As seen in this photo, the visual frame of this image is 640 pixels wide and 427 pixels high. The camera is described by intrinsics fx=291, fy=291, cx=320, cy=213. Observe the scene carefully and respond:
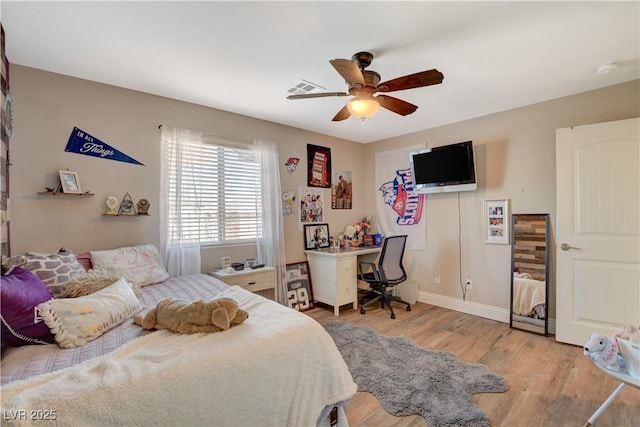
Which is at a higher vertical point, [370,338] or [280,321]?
[280,321]

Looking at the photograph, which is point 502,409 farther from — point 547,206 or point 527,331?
point 547,206

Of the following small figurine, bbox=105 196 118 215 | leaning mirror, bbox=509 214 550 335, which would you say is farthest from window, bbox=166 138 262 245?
leaning mirror, bbox=509 214 550 335

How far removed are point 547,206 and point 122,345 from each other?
12.3ft

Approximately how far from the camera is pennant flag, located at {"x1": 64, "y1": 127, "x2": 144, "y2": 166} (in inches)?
95.2

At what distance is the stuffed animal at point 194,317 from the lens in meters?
1.36

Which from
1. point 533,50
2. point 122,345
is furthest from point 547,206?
point 122,345

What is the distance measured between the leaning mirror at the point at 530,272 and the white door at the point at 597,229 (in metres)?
0.16

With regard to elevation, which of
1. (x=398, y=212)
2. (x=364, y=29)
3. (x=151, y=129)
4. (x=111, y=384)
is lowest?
(x=111, y=384)

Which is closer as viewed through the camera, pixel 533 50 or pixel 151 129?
pixel 533 50

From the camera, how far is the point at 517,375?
2.22 metres

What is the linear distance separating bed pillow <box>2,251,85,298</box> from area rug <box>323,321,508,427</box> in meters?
2.06

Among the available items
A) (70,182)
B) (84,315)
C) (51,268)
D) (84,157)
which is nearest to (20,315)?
(84,315)

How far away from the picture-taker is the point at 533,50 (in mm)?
2086

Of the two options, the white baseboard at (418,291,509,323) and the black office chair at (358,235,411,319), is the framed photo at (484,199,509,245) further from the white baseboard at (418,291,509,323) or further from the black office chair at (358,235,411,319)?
the black office chair at (358,235,411,319)
